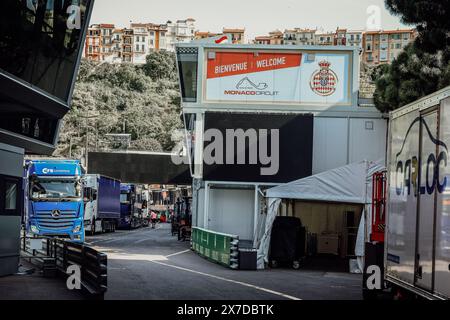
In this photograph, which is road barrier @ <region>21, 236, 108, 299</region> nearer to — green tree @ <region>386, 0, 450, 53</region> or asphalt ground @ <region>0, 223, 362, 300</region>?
asphalt ground @ <region>0, 223, 362, 300</region>

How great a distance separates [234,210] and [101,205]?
17.3 meters

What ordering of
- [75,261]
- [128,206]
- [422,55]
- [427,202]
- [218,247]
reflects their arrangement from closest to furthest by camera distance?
[427,202]
[75,261]
[422,55]
[218,247]
[128,206]

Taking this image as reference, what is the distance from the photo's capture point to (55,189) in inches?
1389

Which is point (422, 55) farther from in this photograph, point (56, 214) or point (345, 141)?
point (56, 214)

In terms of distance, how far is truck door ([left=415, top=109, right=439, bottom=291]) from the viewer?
1071 cm

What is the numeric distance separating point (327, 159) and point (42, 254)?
53.4 feet

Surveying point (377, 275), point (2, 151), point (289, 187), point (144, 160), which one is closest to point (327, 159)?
point (289, 187)

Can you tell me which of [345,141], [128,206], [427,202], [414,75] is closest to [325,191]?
[414,75]

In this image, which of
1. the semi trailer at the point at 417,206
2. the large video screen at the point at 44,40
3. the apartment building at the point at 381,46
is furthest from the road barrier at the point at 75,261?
the apartment building at the point at 381,46

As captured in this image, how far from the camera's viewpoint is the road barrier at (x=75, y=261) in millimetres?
14125

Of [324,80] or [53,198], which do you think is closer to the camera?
[53,198]

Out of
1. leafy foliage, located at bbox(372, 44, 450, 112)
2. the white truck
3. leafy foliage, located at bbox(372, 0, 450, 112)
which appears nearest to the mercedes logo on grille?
leafy foliage, located at bbox(372, 44, 450, 112)
